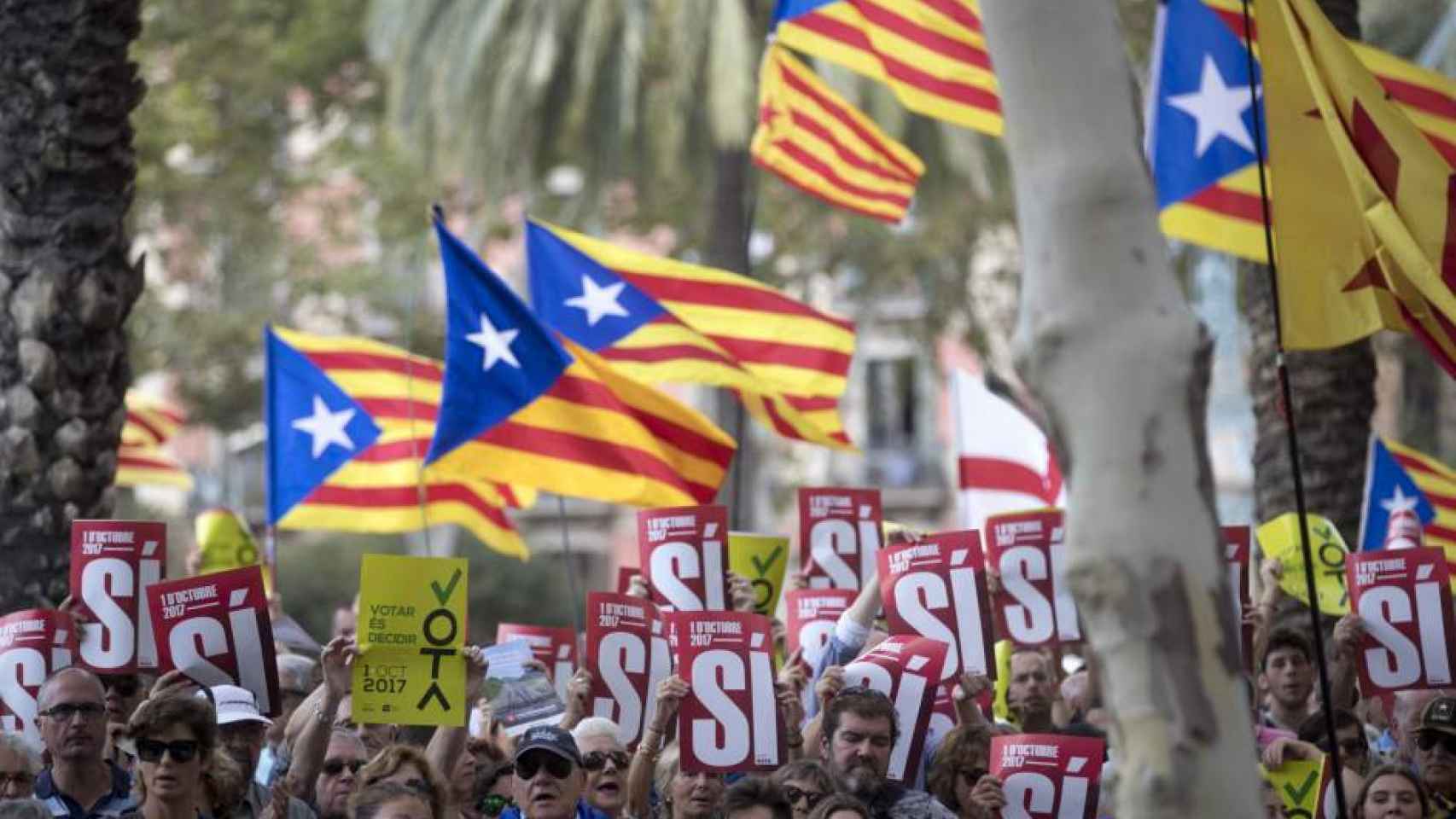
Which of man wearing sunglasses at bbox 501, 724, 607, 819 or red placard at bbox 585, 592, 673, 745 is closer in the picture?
man wearing sunglasses at bbox 501, 724, 607, 819

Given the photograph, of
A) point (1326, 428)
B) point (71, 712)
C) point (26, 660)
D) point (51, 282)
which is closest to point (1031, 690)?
point (26, 660)

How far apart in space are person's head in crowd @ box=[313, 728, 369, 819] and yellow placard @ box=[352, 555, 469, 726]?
0.72 feet

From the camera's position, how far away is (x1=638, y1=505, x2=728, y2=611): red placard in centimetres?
1089

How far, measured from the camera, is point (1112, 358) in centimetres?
600

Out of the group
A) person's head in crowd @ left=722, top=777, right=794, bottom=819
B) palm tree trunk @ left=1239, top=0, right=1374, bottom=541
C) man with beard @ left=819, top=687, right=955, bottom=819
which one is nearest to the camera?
person's head in crowd @ left=722, top=777, right=794, bottom=819

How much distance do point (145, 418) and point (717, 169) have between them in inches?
256

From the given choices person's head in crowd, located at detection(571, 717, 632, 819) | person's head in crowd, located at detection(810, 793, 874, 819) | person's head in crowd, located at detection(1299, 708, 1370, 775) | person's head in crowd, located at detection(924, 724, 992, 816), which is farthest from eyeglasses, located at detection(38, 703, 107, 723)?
person's head in crowd, located at detection(1299, 708, 1370, 775)

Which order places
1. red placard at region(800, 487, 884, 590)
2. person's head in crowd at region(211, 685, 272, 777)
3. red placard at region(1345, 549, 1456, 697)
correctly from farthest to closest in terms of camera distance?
red placard at region(800, 487, 884, 590) → red placard at region(1345, 549, 1456, 697) → person's head in crowd at region(211, 685, 272, 777)

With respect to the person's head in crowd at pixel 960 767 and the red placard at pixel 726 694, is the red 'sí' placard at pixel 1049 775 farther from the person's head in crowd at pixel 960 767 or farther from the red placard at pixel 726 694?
the red placard at pixel 726 694

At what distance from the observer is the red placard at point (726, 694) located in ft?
29.6

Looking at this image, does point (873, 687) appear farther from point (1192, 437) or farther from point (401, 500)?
point (401, 500)

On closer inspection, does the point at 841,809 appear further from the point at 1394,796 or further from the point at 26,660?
the point at 26,660

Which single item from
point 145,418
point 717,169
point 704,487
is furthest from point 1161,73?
point 717,169

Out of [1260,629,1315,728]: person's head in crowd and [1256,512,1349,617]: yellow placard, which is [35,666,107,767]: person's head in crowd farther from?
[1256,512,1349,617]: yellow placard
